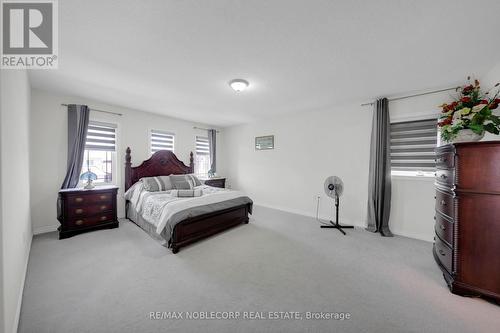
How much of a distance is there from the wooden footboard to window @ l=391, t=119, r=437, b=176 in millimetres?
2994

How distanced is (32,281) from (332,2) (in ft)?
12.6

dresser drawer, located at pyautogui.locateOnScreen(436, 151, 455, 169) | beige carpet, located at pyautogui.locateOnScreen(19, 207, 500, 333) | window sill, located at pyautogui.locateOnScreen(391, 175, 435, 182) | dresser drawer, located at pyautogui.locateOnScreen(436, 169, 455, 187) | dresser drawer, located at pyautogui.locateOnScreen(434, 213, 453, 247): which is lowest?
beige carpet, located at pyautogui.locateOnScreen(19, 207, 500, 333)

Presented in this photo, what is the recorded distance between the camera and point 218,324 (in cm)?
146

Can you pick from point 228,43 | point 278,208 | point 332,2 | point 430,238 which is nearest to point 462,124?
point 332,2

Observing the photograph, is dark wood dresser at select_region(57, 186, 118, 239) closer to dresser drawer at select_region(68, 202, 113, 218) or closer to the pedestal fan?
dresser drawer at select_region(68, 202, 113, 218)

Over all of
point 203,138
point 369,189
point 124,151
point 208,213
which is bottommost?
point 208,213

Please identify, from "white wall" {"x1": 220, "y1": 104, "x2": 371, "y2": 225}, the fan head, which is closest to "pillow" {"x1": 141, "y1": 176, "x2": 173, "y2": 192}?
"white wall" {"x1": 220, "y1": 104, "x2": 371, "y2": 225}

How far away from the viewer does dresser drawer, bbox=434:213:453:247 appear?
1.86 metres

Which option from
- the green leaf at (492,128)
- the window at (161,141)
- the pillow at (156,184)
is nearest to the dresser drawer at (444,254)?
the green leaf at (492,128)

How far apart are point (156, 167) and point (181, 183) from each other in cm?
90

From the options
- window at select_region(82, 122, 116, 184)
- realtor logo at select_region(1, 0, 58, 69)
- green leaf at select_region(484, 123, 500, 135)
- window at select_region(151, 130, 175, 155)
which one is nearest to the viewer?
realtor logo at select_region(1, 0, 58, 69)

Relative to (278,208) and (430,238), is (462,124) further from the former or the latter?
(278,208)

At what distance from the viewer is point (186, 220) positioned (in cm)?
267

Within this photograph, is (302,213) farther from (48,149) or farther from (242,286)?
(48,149)
